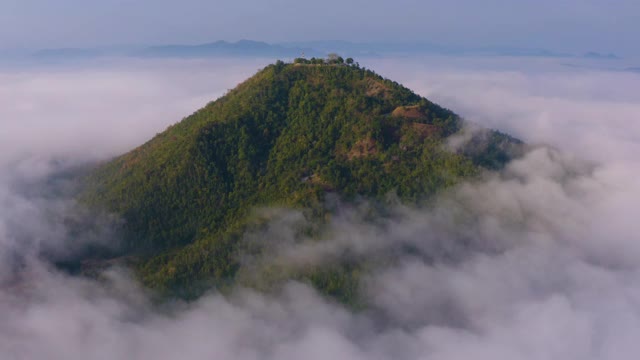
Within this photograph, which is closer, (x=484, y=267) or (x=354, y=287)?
(x=354, y=287)

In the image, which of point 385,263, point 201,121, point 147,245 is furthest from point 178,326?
point 201,121

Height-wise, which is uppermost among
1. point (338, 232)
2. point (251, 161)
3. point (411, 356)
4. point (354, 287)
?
point (251, 161)

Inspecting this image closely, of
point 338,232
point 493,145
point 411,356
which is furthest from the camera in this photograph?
point 493,145

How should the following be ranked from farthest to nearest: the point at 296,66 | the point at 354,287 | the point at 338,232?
the point at 296,66
the point at 338,232
the point at 354,287

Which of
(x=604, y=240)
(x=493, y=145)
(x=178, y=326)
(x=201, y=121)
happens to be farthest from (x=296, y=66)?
(x=604, y=240)

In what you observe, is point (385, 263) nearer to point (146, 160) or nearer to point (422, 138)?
point (422, 138)

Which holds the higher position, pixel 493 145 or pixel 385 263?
pixel 493 145
